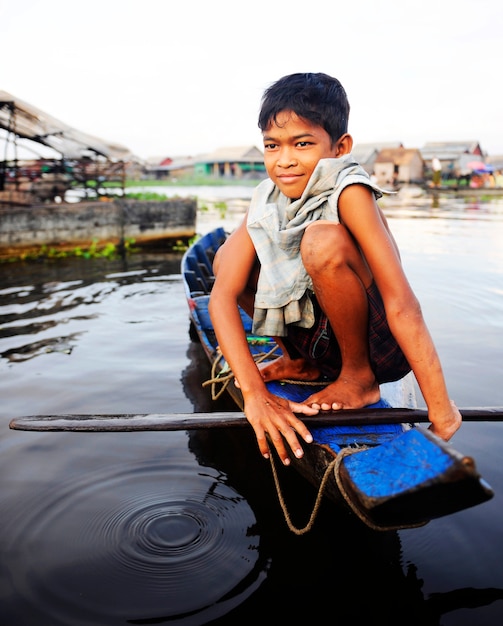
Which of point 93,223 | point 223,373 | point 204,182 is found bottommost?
point 223,373

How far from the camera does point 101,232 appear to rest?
9.00 m

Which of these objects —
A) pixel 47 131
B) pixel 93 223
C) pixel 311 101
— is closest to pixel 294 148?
pixel 311 101

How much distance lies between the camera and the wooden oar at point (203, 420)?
1730mm

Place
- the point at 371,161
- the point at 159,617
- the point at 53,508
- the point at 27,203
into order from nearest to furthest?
1. the point at 159,617
2. the point at 53,508
3. the point at 27,203
4. the point at 371,161

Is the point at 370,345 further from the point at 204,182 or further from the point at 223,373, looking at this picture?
the point at 204,182

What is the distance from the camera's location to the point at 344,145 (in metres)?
1.98

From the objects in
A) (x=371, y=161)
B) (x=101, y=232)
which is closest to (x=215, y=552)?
(x=101, y=232)

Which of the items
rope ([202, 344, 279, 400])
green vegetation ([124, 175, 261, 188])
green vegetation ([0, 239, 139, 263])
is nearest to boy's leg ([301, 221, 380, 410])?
rope ([202, 344, 279, 400])

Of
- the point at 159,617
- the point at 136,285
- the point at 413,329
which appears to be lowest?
the point at 159,617

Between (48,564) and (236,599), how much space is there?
2.25ft

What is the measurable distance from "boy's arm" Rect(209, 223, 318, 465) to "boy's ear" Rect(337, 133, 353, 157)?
18.5 inches

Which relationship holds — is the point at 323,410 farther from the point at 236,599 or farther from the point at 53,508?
the point at 53,508

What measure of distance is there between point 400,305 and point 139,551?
128 centimetres

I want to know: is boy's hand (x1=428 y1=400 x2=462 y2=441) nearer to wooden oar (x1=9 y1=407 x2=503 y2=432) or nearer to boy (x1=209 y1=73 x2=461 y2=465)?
boy (x1=209 y1=73 x2=461 y2=465)
